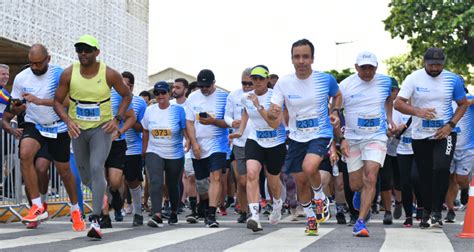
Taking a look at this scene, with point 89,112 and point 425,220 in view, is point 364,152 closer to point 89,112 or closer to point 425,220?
point 425,220

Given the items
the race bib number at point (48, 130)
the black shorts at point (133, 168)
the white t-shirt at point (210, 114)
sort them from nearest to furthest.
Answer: the race bib number at point (48, 130) < the white t-shirt at point (210, 114) < the black shorts at point (133, 168)

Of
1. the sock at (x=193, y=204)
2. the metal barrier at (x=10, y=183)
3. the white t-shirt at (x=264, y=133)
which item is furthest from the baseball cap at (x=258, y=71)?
the metal barrier at (x=10, y=183)

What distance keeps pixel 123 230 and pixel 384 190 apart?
3908mm

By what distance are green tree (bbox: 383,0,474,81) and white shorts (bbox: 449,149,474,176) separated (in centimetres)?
3076

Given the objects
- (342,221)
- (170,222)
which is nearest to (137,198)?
(170,222)

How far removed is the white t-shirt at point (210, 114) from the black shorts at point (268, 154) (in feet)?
4.21

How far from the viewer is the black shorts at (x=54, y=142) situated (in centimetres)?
1226

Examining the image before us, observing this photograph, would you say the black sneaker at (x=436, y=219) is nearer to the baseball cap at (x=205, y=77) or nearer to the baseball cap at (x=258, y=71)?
the baseball cap at (x=258, y=71)

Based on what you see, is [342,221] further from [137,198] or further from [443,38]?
[443,38]

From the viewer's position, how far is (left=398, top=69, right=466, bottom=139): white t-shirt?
12.0 m

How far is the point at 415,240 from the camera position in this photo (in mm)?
10180

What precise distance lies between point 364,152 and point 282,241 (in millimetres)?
1918

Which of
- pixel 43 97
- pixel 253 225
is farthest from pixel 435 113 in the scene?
pixel 43 97

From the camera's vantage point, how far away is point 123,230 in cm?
1189
